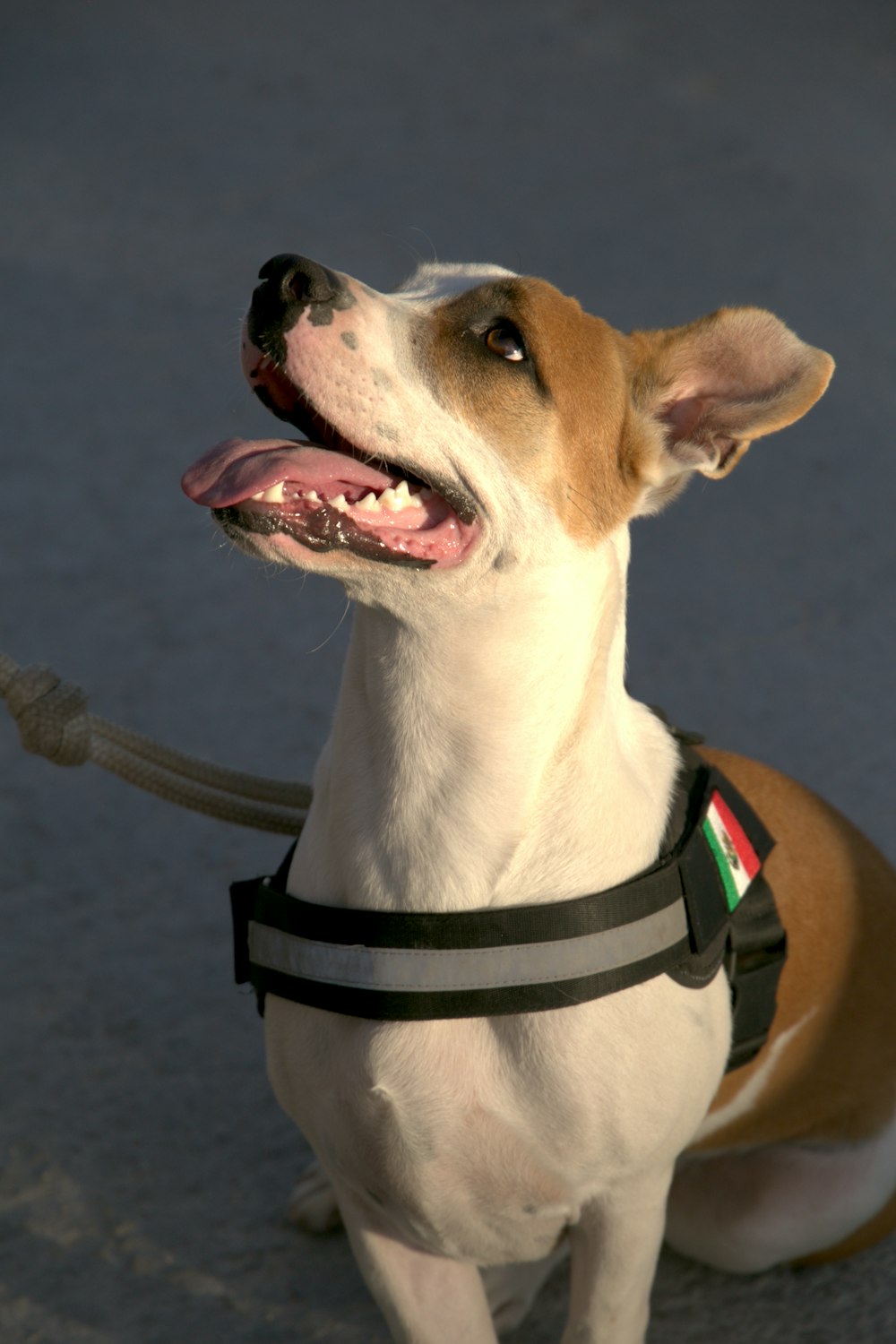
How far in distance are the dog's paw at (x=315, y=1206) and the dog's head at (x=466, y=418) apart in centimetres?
127

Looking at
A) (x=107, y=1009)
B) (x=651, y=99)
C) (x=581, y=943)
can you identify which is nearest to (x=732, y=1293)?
(x=581, y=943)

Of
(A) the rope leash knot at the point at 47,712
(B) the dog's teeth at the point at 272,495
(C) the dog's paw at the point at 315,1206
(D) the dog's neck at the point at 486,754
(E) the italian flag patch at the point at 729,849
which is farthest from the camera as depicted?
(C) the dog's paw at the point at 315,1206

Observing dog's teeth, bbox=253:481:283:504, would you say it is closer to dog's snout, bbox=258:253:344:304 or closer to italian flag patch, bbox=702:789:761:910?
dog's snout, bbox=258:253:344:304

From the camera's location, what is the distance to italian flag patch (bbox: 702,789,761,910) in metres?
1.93

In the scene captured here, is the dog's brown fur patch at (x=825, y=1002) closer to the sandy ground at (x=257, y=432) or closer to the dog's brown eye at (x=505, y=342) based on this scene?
the sandy ground at (x=257, y=432)

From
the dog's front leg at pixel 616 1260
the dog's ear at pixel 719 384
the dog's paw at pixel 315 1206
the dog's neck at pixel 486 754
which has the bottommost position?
the dog's paw at pixel 315 1206

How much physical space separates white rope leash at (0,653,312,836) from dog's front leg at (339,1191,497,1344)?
0.63 metres

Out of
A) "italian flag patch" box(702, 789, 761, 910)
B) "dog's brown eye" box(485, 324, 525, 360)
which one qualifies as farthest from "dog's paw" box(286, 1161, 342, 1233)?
"dog's brown eye" box(485, 324, 525, 360)

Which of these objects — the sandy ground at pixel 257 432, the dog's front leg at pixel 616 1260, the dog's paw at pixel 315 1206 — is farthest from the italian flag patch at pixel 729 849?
the dog's paw at pixel 315 1206

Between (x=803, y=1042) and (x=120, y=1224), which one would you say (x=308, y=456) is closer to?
(x=803, y=1042)

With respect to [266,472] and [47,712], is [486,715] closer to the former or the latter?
[266,472]

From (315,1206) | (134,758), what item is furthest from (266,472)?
(315,1206)

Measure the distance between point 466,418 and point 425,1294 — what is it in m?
1.20

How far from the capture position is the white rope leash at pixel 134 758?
212 centimetres
